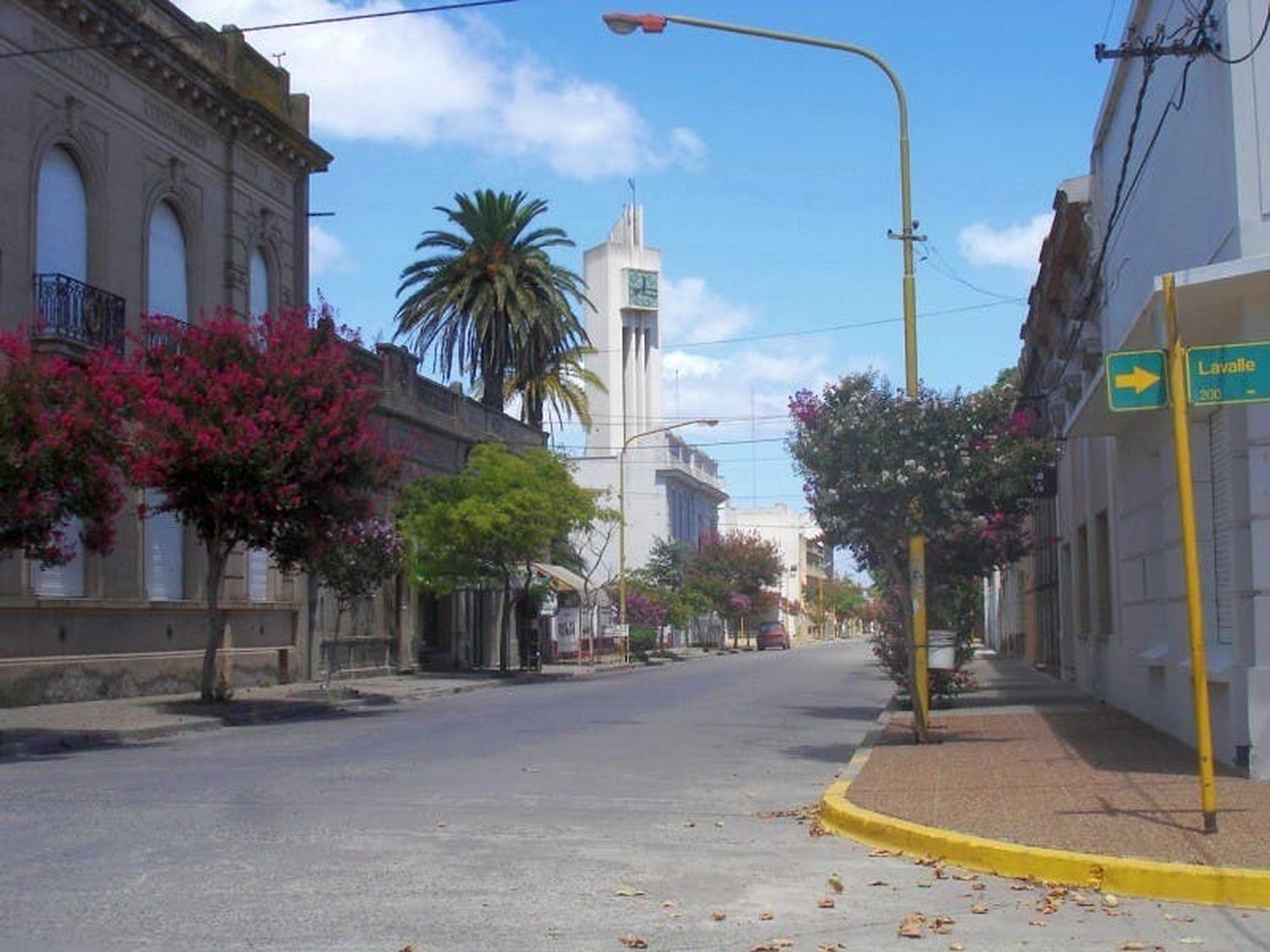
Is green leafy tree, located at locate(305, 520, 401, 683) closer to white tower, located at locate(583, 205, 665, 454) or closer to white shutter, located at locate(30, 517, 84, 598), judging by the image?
white shutter, located at locate(30, 517, 84, 598)

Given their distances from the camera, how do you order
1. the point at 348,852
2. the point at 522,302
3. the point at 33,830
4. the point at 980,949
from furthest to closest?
1. the point at 522,302
2. the point at 33,830
3. the point at 348,852
4. the point at 980,949

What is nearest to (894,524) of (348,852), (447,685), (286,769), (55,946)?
(286,769)

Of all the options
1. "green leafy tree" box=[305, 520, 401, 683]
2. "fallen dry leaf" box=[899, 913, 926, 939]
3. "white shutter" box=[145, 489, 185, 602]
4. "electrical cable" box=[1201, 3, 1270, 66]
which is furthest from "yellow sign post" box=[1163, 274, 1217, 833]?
"white shutter" box=[145, 489, 185, 602]

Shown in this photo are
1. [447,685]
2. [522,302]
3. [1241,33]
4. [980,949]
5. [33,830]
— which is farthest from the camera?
[522,302]

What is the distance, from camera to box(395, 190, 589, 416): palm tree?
45562 mm

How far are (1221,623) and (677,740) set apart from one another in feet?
24.6

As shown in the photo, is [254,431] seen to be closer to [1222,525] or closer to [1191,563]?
[1222,525]

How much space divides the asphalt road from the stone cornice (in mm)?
13771

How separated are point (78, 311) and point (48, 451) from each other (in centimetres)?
851

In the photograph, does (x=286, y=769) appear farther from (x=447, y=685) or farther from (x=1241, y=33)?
(x=447, y=685)

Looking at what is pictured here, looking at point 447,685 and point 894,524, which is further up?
point 894,524

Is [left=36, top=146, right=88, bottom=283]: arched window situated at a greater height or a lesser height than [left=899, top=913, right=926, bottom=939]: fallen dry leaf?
greater

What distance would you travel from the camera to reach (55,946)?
7.30 metres

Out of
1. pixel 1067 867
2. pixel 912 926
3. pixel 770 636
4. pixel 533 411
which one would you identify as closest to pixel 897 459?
pixel 1067 867
